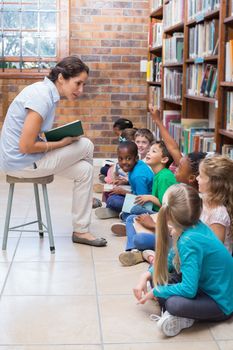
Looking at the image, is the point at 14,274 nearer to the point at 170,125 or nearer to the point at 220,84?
the point at 220,84

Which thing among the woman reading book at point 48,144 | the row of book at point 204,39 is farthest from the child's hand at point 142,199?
the row of book at point 204,39

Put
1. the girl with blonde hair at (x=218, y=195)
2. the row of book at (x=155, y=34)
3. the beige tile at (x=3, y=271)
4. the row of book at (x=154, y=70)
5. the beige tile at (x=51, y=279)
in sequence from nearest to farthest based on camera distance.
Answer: the girl with blonde hair at (x=218, y=195)
the beige tile at (x=51, y=279)
the beige tile at (x=3, y=271)
the row of book at (x=155, y=34)
the row of book at (x=154, y=70)

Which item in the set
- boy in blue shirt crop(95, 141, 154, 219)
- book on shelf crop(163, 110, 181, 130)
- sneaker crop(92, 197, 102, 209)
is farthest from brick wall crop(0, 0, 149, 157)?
boy in blue shirt crop(95, 141, 154, 219)

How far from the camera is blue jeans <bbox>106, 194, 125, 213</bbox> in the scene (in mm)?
4297

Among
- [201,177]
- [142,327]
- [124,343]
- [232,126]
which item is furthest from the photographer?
[232,126]

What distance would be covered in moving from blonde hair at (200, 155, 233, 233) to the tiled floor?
0.57 metres

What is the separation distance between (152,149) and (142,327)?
1667 millimetres

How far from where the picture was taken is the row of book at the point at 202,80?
426 cm

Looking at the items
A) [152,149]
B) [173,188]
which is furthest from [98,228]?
[173,188]

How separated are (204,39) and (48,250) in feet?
6.89

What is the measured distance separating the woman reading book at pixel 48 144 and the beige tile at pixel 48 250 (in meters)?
0.12

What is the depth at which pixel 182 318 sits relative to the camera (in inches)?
93.9

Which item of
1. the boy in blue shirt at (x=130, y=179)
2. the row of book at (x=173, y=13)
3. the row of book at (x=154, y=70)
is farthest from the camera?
the row of book at (x=154, y=70)

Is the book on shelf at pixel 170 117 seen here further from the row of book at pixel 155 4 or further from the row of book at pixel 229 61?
the row of book at pixel 229 61
